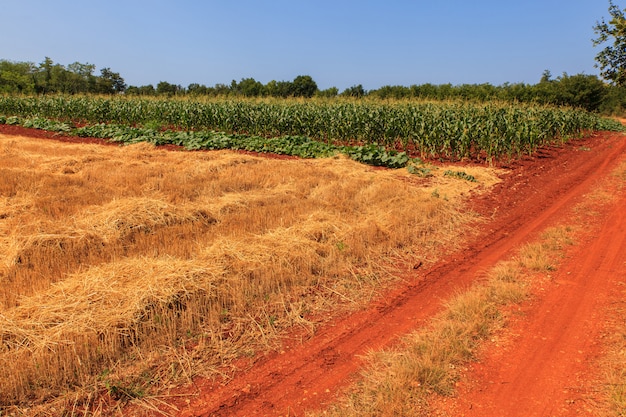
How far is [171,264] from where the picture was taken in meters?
5.54

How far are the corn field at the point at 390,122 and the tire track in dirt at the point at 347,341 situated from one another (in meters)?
6.89

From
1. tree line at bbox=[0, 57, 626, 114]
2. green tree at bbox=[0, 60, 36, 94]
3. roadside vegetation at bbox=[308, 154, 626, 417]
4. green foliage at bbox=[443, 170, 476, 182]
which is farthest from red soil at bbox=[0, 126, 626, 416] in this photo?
green tree at bbox=[0, 60, 36, 94]

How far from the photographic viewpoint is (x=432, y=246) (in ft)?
24.1

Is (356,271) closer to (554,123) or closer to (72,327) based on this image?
(72,327)

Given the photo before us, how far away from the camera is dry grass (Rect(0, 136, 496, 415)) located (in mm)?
3916

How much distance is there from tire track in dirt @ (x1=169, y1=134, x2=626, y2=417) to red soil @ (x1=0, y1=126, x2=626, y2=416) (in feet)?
0.03

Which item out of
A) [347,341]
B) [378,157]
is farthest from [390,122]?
[347,341]

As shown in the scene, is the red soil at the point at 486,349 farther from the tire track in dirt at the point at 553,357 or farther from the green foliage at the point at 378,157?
the green foliage at the point at 378,157

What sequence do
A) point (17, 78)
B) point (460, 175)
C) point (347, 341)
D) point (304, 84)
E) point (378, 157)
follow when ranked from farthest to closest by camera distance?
point (304, 84) → point (17, 78) → point (378, 157) → point (460, 175) → point (347, 341)

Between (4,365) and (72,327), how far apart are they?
2.05 feet

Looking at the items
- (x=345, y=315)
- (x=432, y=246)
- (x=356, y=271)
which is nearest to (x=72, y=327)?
(x=345, y=315)

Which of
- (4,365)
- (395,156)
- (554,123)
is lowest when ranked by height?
(4,365)

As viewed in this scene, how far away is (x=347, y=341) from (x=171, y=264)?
263 cm

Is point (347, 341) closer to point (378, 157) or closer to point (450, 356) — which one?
point (450, 356)
